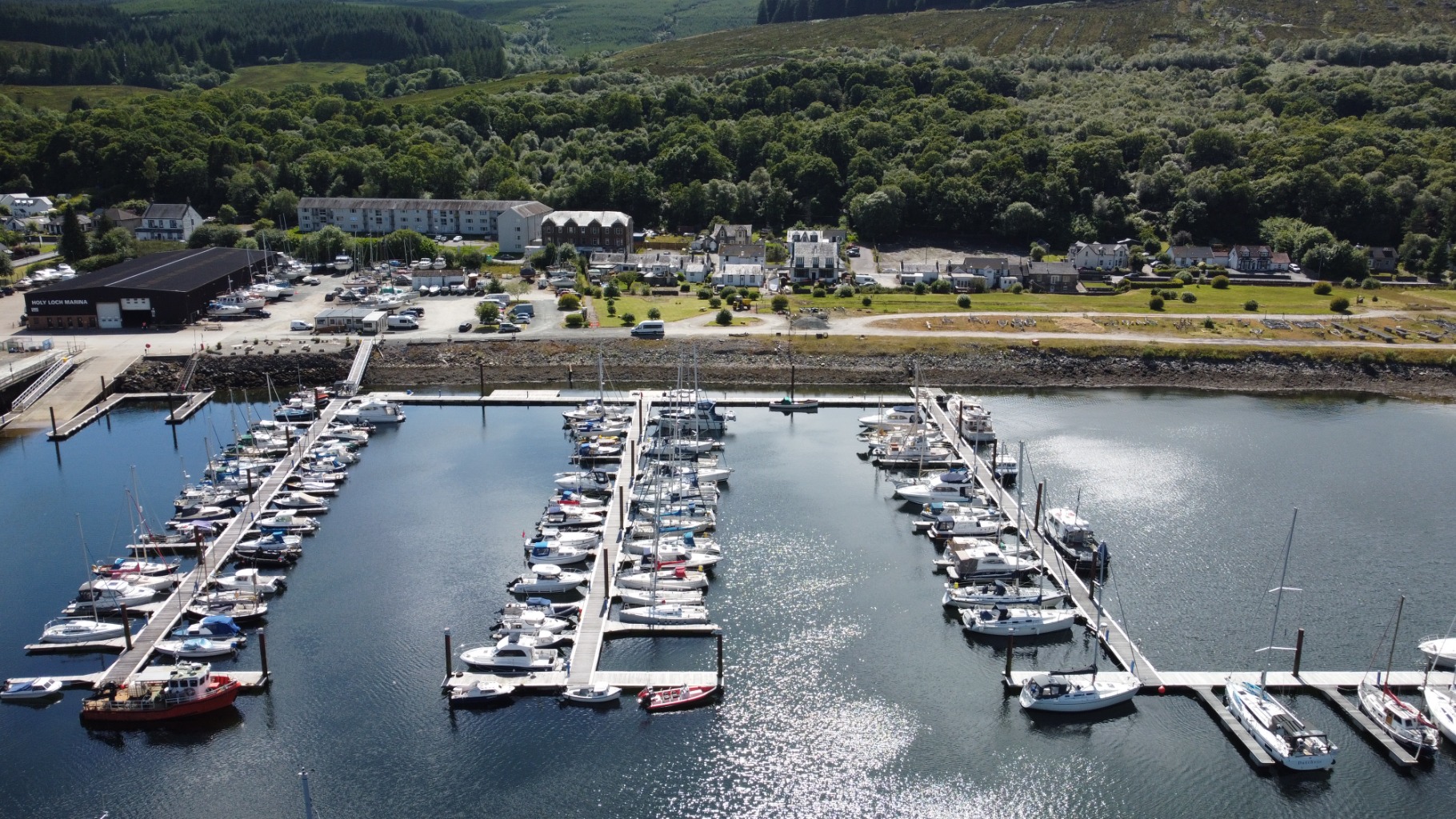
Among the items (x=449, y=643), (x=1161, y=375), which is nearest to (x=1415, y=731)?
(x=449, y=643)

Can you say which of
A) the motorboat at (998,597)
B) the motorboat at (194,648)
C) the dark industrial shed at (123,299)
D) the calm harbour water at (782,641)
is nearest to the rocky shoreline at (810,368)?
the dark industrial shed at (123,299)

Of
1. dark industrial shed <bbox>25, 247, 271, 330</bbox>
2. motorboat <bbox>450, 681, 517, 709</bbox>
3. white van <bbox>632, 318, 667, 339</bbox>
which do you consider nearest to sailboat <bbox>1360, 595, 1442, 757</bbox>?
motorboat <bbox>450, 681, 517, 709</bbox>

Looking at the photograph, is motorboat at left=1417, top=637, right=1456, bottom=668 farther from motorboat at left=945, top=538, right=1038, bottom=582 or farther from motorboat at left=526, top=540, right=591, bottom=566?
motorboat at left=526, top=540, right=591, bottom=566

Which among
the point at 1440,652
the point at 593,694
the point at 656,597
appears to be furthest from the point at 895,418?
the point at 593,694

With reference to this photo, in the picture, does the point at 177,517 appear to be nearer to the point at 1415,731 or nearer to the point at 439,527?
the point at 439,527

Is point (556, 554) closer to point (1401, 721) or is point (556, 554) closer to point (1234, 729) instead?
point (1234, 729)
